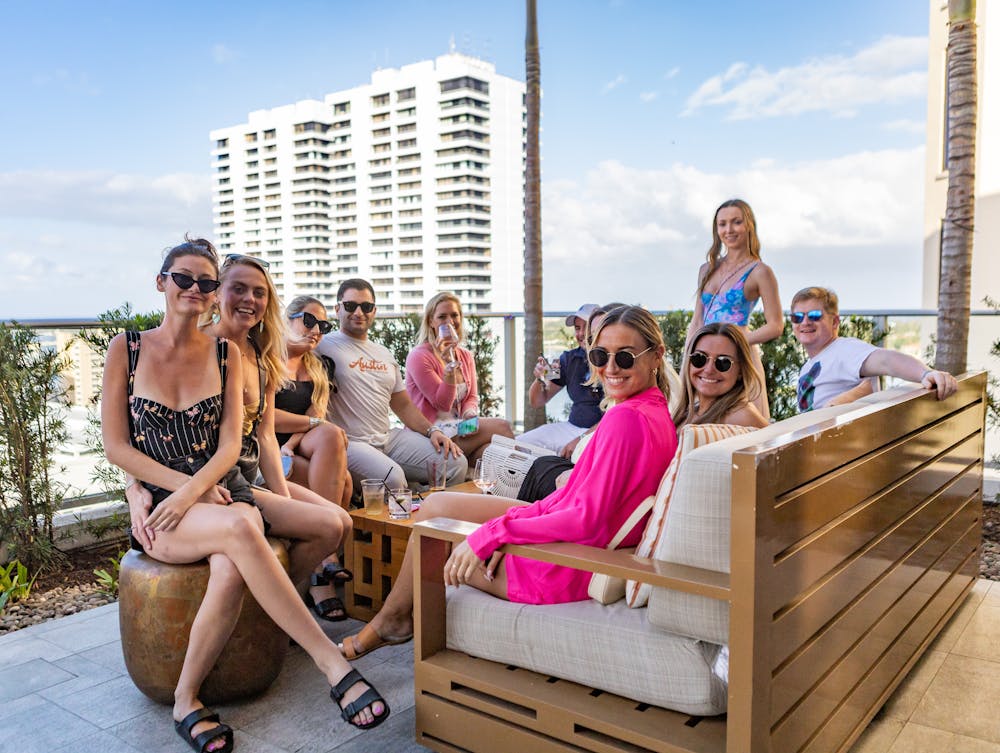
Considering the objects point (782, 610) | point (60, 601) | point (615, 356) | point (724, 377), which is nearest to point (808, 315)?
point (724, 377)

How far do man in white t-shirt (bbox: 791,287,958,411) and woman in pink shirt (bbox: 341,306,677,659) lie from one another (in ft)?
5.18

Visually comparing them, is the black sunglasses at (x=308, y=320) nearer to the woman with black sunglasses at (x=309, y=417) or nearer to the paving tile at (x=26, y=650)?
the woman with black sunglasses at (x=309, y=417)

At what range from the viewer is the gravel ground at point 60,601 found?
3.67 meters

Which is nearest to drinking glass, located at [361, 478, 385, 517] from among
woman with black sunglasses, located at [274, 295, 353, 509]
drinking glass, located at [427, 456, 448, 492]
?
woman with black sunglasses, located at [274, 295, 353, 509]

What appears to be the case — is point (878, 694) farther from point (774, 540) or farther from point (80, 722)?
point (80, 722)

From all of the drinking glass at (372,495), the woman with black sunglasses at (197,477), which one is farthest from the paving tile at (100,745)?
the drinking glass at (372,495)

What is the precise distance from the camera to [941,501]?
3.08 meters

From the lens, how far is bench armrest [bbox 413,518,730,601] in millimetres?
1821

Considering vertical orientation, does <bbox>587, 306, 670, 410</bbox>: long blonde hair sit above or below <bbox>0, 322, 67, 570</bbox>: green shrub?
above

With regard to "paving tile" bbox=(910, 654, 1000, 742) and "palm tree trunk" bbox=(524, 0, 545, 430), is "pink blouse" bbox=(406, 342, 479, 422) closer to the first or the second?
"palm tree trunk" bbox=(524, 0, 545, 430)

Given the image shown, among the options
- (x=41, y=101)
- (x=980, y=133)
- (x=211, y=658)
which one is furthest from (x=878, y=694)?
(x=41, y=101)

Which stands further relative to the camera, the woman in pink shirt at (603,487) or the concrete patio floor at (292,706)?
Result: the concrete patio floor at (292,706)

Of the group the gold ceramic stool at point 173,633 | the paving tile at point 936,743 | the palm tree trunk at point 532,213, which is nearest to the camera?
the paving tile at point 936,743

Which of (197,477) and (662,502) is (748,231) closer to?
(662,502)
